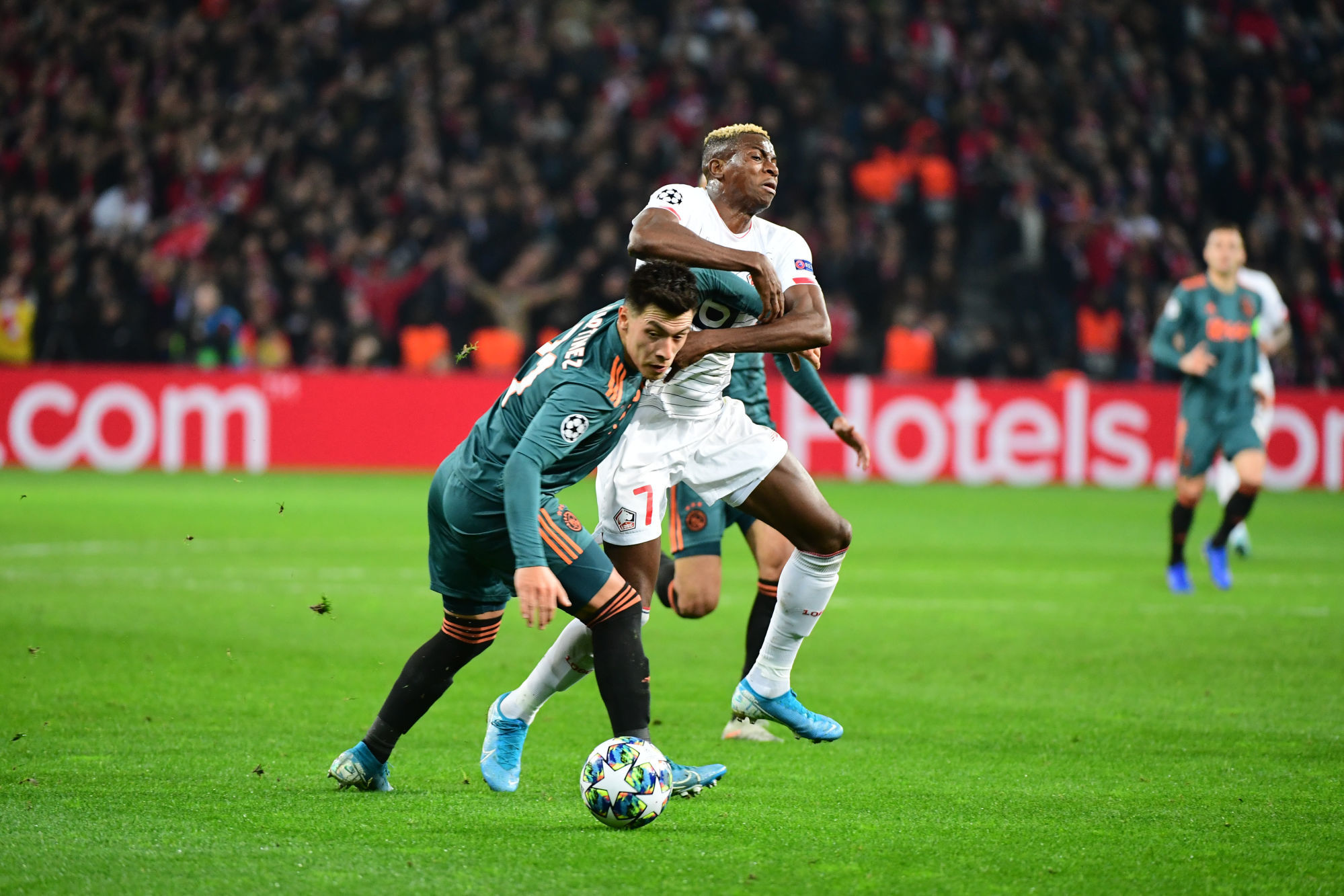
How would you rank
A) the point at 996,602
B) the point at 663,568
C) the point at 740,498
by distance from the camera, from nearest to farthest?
1. the point at 740,498
2. the point at 663,568
3. the point at 996,602

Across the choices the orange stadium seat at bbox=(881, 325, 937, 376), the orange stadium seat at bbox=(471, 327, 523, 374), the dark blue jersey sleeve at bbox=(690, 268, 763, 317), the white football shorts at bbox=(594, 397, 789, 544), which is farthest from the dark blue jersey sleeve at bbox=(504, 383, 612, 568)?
the orange stadium seat at bbox=(881, 325, 937, 376)

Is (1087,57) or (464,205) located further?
(1087,57)

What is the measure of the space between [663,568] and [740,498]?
1330 millimetres

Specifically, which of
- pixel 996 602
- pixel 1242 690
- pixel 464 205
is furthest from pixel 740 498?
pixel 464 205

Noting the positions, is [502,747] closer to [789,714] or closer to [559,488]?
[559,488]

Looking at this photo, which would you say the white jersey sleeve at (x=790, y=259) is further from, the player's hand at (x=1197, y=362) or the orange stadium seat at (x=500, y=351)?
the orange stadium seat at (x=500, y=351)

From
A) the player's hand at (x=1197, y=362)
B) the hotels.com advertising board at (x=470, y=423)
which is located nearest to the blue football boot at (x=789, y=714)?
the player's hand at (x=1197, y=362)

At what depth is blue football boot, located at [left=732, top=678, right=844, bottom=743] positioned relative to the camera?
5527 mm

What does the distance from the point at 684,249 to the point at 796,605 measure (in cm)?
140

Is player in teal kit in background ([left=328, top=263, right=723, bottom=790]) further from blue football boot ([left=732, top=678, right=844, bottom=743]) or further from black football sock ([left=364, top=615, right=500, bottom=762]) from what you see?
blue football boot ([left=732, top=678, right=844, bottom=743])

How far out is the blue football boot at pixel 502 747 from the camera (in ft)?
16.7

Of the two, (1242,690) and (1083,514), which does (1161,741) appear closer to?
(1242,690)

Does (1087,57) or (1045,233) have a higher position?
(1087,57)

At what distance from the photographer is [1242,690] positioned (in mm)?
7113
